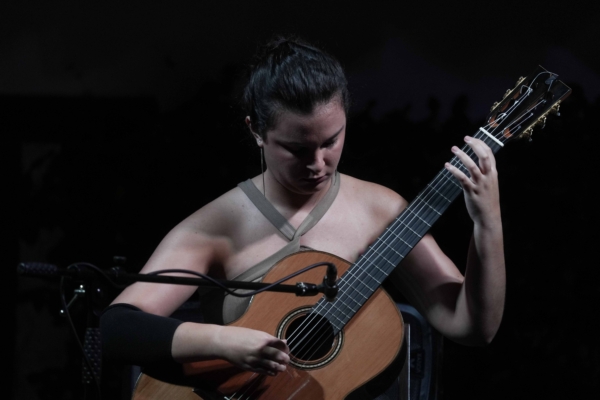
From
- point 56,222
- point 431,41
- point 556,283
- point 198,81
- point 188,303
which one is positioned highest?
point 431,41

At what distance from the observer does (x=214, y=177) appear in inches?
109

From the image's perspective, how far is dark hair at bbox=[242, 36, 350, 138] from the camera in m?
1.90

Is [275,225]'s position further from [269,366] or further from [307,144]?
[269,366]

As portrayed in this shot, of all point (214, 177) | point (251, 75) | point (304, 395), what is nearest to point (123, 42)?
point (214, 177)

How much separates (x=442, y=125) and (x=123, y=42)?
1.18 meters

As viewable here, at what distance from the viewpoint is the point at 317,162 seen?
1.91 metres

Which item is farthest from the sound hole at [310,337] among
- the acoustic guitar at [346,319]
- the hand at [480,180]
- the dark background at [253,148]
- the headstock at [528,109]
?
the dark background at [253,148]

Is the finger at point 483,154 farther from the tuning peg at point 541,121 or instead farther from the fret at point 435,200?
the tuning peg at point 541,121

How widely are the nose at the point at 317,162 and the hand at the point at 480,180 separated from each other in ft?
1.00

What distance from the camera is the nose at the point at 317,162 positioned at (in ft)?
6.24

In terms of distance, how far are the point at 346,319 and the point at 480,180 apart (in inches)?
18.1

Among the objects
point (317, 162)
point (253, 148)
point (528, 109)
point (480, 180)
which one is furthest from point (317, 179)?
point (253, 148)

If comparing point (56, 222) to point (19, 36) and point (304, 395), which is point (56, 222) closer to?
point (19, 36)

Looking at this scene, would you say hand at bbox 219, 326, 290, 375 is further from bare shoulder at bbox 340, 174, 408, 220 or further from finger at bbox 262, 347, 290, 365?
bare shoulder at bbox 340, 174, 408, 220
